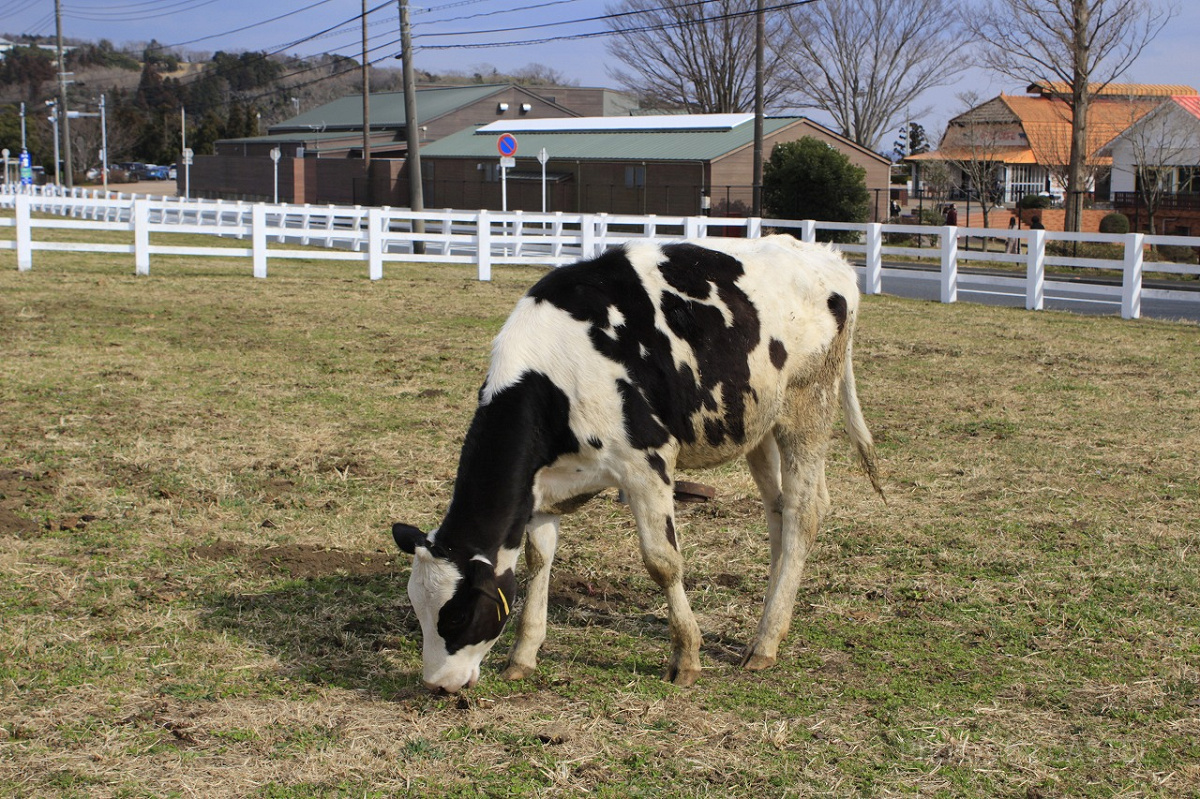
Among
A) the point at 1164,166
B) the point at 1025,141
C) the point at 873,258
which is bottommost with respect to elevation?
the point at 873,258

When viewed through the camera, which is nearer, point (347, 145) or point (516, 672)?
point (516, 672)

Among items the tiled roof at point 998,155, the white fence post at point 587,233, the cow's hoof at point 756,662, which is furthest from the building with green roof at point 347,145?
the cow's hoof at point 756,662

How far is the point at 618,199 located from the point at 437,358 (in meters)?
40.2

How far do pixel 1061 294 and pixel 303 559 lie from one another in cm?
1817

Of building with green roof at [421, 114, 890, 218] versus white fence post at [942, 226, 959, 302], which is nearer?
white fence post at [942, 226, 959, 302]

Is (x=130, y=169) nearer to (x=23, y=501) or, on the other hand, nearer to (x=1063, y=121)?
(x=1063, y=121)

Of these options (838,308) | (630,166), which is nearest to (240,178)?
(630,166)

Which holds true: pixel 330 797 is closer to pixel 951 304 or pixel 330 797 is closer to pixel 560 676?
pixel 560 676

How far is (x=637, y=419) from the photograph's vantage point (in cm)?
433

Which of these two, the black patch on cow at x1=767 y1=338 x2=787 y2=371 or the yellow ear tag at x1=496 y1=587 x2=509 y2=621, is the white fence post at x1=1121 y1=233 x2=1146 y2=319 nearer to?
the black patch on cow at x1=767 y1=338 x2=787 y2=371

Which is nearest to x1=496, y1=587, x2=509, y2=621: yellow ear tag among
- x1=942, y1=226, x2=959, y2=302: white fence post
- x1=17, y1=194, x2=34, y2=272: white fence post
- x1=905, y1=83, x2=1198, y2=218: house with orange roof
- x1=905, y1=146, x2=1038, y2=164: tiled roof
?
x1=942, y1=226, x2=959, y2=302: white fence post

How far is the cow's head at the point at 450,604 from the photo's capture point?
4.11m

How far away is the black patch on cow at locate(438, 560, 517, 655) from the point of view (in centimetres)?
411

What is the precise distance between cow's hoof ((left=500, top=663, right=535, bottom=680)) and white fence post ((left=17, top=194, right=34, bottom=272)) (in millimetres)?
16539
